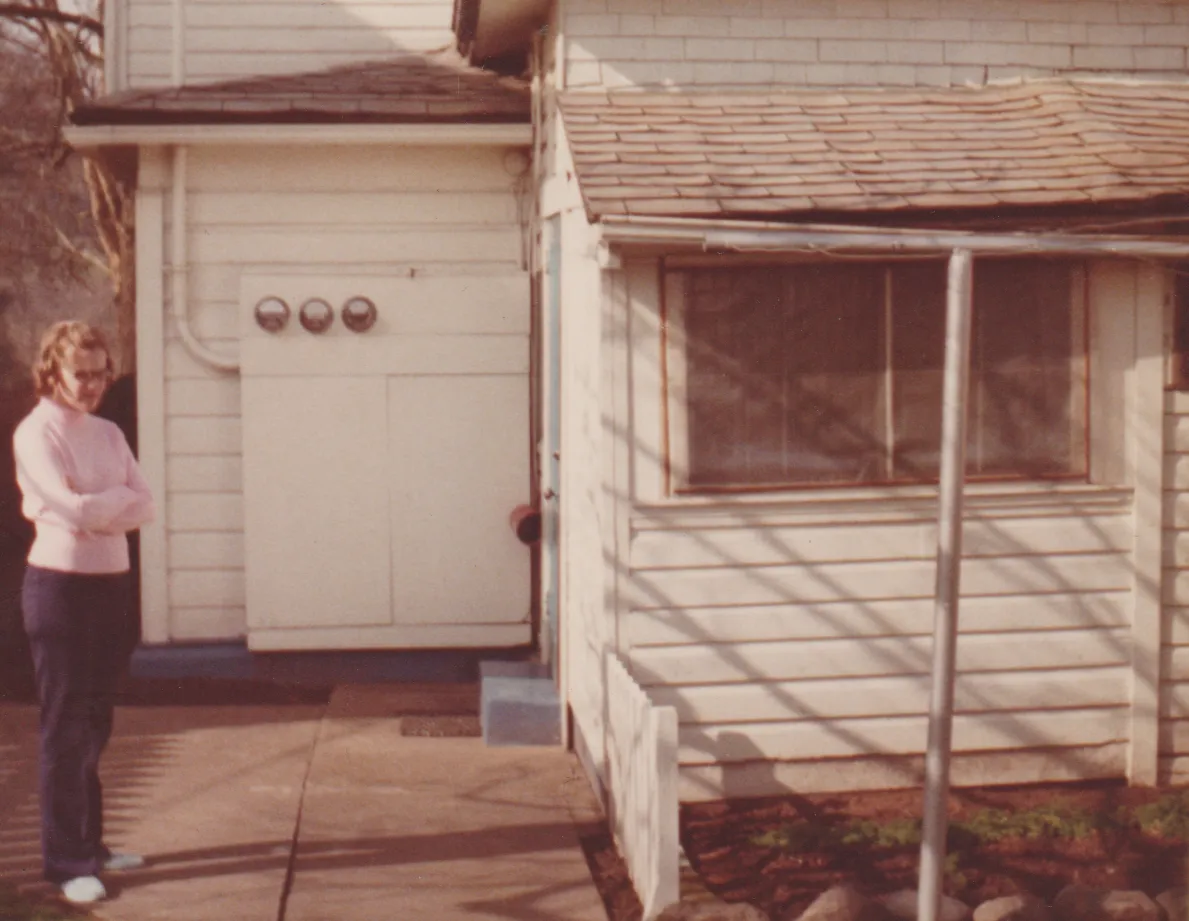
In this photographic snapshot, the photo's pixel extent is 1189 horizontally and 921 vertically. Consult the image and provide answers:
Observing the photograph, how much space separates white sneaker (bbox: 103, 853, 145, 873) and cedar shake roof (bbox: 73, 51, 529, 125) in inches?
168

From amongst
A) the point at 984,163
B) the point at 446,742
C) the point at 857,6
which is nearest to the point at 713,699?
the point at 446,742

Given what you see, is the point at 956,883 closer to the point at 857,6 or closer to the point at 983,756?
the point at 983,756

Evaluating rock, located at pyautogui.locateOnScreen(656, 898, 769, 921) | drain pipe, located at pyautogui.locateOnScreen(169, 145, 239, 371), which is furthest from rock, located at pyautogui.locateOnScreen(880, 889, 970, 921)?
drain pipe, located at pyautogui.locateOnScreen(169, 145, 239, 371)

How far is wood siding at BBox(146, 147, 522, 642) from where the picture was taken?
8.98 metres

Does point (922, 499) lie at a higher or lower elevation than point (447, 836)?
higher

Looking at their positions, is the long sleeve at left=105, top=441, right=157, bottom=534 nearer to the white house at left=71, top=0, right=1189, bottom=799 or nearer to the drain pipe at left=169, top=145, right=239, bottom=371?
the white house at left=71, top=0, right=1189, bottom=799

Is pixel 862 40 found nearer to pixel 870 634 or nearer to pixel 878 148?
pixel 878 148

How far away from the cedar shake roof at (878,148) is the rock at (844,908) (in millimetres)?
2531

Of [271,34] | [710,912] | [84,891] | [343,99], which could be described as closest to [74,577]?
[84,891]

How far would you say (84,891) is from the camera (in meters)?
5.43

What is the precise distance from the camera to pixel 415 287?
8891 mm

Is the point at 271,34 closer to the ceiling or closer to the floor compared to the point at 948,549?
closer to the ceiling

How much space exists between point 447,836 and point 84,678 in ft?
5.20

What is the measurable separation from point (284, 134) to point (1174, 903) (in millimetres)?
5837
